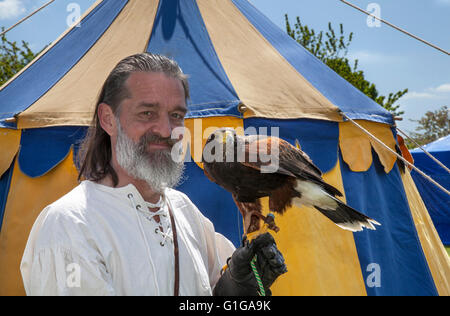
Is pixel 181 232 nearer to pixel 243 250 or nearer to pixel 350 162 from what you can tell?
pixel 243 250

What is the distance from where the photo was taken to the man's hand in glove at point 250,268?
1618 millimetres

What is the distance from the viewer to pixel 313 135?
3572mm

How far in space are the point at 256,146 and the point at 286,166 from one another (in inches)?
7.2

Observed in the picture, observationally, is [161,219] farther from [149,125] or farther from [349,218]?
[349,218]

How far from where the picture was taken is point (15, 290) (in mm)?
3416

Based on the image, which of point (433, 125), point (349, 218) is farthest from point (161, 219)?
point (433, 125)

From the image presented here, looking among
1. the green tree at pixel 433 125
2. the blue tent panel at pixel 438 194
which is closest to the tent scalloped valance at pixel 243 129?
the blue tent panel at pixel 438 194

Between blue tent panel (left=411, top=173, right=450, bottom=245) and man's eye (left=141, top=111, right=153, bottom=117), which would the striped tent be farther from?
blue tent panel (left=411, top=173, right=450, bottom=245)

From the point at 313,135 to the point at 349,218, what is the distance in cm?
153

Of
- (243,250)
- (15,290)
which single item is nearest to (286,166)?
(243,250)

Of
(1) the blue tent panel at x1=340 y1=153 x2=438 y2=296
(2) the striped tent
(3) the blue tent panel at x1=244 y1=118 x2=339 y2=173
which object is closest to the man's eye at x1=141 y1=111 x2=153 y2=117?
(2) the striped tent

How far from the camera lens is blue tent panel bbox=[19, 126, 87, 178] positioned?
3.53 meters

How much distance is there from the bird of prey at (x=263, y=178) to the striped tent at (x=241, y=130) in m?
1.22

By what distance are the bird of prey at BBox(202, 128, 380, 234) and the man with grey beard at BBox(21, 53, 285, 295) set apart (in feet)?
0.84
